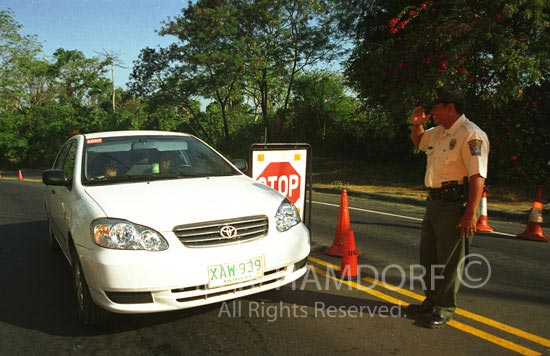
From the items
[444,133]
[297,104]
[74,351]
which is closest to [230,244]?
[74,351]

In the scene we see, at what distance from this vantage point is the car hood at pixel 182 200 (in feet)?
10.1

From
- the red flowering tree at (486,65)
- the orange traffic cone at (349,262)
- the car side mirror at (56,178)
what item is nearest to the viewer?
the car side mirror at (56,178)

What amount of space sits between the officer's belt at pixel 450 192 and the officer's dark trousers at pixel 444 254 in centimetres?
3

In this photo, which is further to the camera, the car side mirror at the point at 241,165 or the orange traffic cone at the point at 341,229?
the orange traffic cone at the point at 341,229

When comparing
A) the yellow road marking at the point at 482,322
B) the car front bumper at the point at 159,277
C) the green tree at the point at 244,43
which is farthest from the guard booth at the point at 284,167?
the green tree at the point at 244,43

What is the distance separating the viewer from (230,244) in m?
3.08

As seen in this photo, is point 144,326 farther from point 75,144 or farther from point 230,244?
point 75,144

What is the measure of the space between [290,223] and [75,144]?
106 inches

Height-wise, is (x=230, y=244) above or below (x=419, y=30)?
below

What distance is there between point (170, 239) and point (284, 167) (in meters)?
2.46

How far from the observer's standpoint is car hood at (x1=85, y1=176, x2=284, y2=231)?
306 cm

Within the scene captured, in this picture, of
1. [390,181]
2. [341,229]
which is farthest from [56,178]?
[390,181]

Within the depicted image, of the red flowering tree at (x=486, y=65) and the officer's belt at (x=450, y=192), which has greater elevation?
the red flowering tree at (x=486, y=65)

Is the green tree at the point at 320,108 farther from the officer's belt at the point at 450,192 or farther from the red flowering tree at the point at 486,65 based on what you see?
the officer's belt at the point at 450,192
